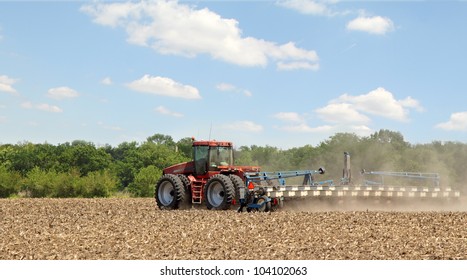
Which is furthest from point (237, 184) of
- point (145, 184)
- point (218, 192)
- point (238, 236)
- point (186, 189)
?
point (145, 184)

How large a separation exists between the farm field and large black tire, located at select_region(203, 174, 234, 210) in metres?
0.64

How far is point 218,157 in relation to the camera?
821 inches

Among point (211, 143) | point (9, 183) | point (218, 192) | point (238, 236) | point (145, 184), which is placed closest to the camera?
point (238, 236)

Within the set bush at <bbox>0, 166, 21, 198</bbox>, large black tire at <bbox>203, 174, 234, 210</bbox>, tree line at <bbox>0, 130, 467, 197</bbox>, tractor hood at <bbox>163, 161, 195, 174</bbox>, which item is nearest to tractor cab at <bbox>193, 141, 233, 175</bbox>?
tractor hood at <bbox>163, 161, 195, 174</bbox>

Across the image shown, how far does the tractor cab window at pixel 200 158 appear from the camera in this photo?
68.2 ft

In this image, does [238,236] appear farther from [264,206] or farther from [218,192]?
[218,192]

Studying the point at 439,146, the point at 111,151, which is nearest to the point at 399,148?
the point at 439,146

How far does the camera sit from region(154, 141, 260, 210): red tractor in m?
19.8

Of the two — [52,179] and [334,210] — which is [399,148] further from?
[334,210]

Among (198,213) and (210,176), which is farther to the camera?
(210,176)

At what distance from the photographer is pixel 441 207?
2191 cm

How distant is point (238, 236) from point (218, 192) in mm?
6970

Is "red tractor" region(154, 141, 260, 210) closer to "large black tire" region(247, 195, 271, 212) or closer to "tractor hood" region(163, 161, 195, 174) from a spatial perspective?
"tractor hood" region(163, 161, 195, 174)
